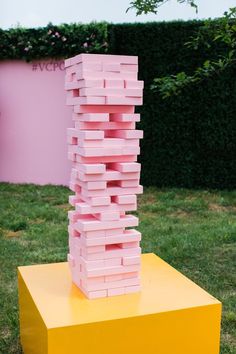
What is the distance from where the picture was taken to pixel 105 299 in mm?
2377

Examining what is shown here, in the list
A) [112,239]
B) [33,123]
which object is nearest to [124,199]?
[112,239]

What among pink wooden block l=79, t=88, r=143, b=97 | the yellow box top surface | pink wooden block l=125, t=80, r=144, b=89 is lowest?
A: the yellow box top surface

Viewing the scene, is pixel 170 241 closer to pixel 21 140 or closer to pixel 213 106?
pixel 213 106

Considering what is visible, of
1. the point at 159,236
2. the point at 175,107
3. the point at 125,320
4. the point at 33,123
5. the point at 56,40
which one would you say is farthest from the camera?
the point at 33,123

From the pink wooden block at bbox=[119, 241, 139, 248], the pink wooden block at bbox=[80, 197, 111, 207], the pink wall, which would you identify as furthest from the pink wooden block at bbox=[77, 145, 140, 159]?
the pink wall

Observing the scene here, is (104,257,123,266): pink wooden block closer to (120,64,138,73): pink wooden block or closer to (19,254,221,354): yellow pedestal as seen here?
(19,254,221,354): yellow pedestal

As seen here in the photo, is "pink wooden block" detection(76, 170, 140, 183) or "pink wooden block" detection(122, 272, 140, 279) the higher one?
→ "pink wooden block" detection(76, 170, 140, 183)

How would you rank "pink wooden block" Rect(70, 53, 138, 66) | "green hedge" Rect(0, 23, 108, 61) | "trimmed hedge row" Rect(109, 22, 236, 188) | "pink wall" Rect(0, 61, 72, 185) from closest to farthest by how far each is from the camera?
"pink wooden block" Rect(70, 53, 138, 66)
"trimmed hedge row" Rect(109, 22, 236, 188)
"green hedge" Rect(0, 23, 108, 61)
"pink wall" Rect(0, 61, 72, 185)

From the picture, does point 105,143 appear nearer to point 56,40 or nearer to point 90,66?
point 90,66

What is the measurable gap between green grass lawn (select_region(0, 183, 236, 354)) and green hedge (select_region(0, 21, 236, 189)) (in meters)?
0.36

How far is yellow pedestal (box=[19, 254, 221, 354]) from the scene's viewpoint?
2102mm

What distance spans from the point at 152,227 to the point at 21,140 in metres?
3.51

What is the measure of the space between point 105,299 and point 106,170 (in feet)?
2.03

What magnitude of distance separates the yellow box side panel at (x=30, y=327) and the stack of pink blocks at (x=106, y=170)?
0.87 feet
